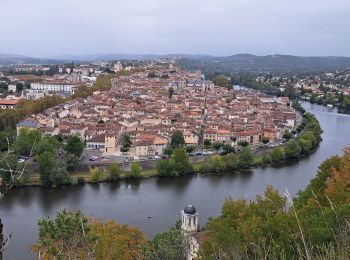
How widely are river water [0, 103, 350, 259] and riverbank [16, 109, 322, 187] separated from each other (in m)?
0.18

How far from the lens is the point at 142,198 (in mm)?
6676

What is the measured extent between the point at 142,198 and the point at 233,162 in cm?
246

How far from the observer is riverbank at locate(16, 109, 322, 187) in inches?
293

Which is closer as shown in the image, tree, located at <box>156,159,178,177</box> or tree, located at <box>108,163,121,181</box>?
tree, located at <box>108,163,121,181</box>

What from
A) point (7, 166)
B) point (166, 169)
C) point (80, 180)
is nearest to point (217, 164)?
point (166, 169)

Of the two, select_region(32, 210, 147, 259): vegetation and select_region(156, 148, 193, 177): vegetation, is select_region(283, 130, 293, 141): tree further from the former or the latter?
select_region(32, 210, 147, 259): vegetation

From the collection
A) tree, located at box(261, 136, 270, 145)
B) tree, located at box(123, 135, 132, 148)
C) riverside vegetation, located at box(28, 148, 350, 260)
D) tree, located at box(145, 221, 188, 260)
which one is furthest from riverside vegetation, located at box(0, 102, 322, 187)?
tree, located at box(145, 221, 188, 260)

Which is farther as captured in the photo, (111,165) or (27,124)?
(27,124)

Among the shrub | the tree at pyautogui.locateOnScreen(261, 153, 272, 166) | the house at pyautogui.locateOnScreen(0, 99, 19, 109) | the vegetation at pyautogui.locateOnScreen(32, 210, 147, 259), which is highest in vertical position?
the vegetation at pyautogui.locateOnScreen(32, 210, 147, 259)

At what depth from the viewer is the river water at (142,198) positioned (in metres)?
5.57

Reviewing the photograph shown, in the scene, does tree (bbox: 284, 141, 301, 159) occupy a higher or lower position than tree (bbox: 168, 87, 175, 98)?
lower

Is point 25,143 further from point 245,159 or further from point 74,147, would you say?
point 245,159

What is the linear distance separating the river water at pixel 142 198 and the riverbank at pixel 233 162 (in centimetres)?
18

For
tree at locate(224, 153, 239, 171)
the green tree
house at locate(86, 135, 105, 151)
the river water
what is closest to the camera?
the green tree
